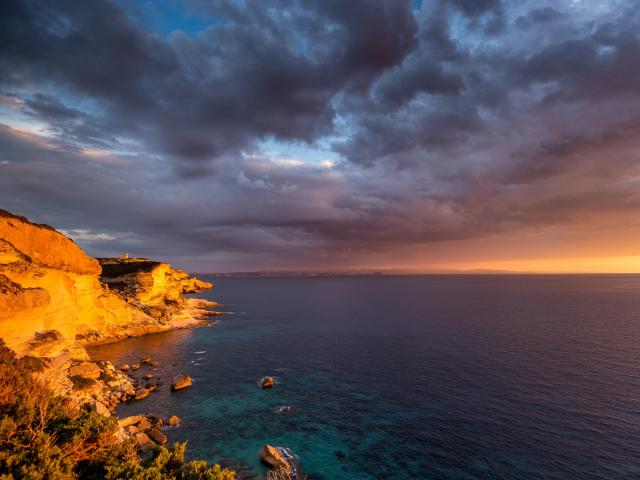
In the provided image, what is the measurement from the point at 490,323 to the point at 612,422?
69244 mm

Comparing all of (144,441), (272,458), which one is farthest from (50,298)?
(272,458)

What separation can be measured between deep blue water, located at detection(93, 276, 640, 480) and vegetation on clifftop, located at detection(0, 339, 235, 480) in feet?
57.2

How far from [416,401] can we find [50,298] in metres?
54.3

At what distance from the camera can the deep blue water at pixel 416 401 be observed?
108 feet

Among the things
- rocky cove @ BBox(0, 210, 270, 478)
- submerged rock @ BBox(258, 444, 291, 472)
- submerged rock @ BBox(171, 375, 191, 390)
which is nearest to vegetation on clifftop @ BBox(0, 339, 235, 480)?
rocky cove @ BBox(0, 210, 270, 478)

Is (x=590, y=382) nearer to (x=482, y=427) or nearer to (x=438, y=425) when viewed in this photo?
(x=482, y=427)

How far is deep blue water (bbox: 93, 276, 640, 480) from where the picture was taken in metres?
33.0

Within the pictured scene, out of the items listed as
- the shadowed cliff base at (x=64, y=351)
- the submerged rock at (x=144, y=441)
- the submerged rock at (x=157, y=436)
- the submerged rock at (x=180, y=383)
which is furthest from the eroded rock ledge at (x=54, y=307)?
the submerged rock at (x=157, y=436)

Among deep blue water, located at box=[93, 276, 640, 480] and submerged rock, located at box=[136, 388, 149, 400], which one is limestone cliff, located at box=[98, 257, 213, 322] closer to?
deep blue water, located at box=[93, 276, 640, 480]

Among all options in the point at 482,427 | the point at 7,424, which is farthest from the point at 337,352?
the point at 7,424

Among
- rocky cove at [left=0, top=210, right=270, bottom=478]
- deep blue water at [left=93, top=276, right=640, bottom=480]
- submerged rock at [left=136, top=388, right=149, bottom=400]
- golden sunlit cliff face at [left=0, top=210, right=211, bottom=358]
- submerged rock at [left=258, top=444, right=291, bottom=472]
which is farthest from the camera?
submerged rock at [left=136, top=388, right=149, bottom=400]

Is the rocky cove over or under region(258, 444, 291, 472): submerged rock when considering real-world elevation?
over

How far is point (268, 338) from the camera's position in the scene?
89.9 m

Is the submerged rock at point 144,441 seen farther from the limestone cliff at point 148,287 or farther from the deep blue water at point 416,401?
the limestone cliff at point 148,287
